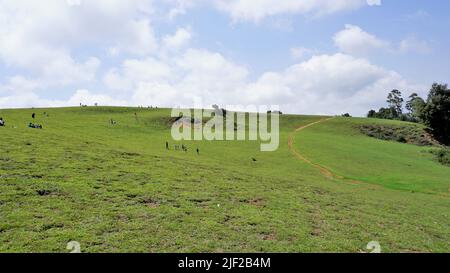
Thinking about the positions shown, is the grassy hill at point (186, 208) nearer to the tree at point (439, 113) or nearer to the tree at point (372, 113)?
the tree at point (439, 113)

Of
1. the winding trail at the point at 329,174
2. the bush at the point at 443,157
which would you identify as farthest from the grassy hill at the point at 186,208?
the bush at the point at 443,157

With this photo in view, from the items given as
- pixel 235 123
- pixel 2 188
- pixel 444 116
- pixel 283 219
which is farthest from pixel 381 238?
pixel 444 116

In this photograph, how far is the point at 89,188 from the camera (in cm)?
2150

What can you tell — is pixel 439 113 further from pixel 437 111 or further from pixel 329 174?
pixel 329 174

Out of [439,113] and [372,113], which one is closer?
[439,113]
